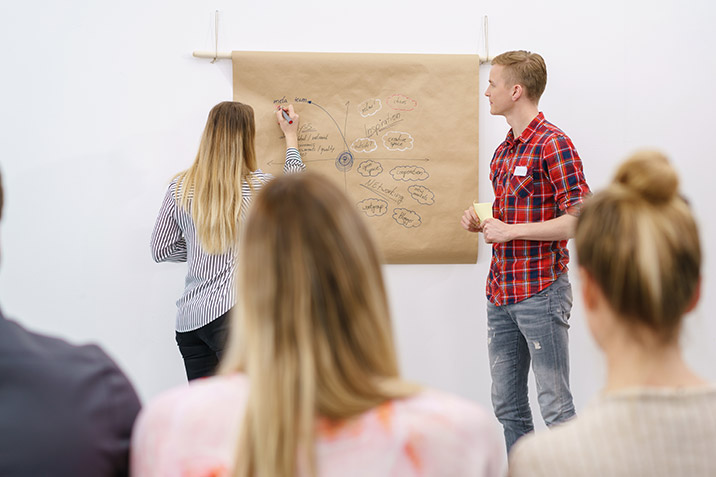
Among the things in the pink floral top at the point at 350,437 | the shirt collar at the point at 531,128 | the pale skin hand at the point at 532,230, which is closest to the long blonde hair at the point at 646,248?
the pink floral top at the point at 350,437

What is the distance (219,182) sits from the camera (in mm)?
2021

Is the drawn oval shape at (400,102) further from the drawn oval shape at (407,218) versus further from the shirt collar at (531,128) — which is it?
the shirt collar at (531,128)

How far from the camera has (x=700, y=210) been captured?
279 cm

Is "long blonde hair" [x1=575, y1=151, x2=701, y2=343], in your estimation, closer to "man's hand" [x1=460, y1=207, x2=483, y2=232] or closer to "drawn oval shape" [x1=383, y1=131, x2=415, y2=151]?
"man's hand" [x1=460, y1=207, x2=483, y2=232]

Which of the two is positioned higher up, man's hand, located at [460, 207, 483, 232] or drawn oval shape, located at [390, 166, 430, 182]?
drawn oval shape, located at [390, 166, 430, 182]

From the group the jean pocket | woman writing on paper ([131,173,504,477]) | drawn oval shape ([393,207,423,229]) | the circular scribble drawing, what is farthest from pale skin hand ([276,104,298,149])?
woman writing on paper ([131,173,504,477])

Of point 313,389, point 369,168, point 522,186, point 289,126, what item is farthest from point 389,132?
point 313,389

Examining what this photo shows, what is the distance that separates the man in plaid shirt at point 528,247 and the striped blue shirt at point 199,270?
0.86m

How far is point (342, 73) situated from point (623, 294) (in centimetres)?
193

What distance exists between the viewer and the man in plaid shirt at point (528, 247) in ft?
6.88

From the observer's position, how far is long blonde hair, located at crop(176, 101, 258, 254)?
2014mm

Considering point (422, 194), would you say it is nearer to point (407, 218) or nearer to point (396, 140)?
point (407, 218)

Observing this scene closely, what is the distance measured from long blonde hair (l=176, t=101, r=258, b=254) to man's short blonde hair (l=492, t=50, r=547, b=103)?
96 cm

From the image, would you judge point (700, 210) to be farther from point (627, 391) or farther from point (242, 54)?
point (627, 391)
